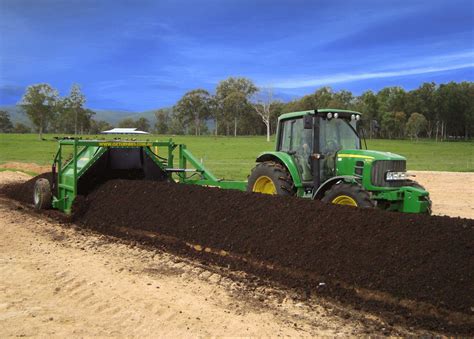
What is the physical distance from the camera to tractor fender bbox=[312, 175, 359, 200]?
7.38 m

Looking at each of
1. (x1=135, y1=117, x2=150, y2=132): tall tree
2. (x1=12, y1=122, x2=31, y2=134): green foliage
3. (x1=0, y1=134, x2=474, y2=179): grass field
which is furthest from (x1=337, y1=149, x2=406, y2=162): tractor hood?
(x1=135, y1=117, x2=150, y2=132): tall tree

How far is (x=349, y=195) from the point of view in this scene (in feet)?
23.1

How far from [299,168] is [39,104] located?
64.9m

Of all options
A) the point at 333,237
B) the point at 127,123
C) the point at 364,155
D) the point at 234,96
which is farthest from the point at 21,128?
the point at 333,237

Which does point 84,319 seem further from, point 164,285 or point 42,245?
point 42,245

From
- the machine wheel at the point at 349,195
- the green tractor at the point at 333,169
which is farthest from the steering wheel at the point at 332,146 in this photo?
the machine wheel at the point at 349,195

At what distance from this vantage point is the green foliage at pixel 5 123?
12210 centimetres

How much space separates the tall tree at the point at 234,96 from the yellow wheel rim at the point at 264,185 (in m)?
89.9

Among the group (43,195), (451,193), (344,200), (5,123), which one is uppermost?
(5,123)

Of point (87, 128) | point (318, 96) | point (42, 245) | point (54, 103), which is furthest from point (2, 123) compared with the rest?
point (42, 245)

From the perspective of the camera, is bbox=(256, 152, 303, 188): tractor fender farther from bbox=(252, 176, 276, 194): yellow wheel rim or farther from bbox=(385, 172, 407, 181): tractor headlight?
bbox=(385, 172, 407, 181): tractor headlight

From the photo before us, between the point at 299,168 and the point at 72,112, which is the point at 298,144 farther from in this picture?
the point at 72,112

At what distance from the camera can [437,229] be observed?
5301 millimetres

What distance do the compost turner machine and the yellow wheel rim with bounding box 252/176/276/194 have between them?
0.02 meters
